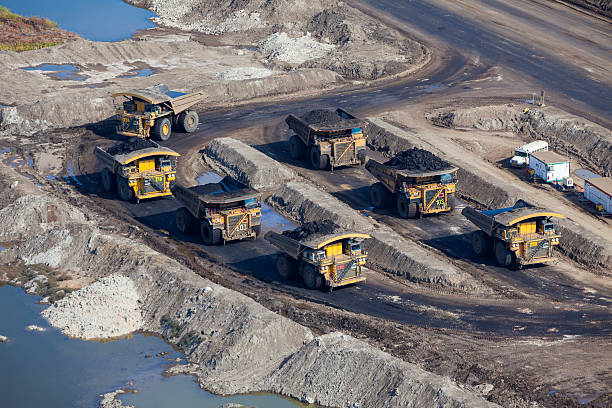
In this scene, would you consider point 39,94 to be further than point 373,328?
Yes

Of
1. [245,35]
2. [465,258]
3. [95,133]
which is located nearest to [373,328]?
[465,258]

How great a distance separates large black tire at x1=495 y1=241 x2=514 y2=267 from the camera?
32094 mm

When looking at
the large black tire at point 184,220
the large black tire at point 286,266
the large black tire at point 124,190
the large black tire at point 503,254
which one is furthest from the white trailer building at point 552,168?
the large black tire at point 124,190

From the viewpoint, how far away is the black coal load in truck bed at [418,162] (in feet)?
122

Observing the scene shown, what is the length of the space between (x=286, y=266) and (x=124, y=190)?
467 inches

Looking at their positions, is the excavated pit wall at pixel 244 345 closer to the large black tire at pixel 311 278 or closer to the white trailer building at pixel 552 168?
the large black tire at pixel 311 278

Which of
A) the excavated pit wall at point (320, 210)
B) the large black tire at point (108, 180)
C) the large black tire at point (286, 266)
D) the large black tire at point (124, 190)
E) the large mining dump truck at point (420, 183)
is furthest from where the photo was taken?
the large black tire at point (108, 180)

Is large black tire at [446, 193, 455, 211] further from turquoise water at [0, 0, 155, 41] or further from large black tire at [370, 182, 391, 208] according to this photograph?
turquoise water at [0, 0, 155, 41]

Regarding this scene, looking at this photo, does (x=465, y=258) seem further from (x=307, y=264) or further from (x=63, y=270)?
(x=63, y=270)

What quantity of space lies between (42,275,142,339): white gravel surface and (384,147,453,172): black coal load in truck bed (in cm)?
1368

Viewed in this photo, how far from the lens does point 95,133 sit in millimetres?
50844

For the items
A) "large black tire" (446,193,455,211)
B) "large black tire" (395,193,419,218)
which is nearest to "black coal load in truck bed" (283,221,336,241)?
"large black tire" (395,193,419,218)

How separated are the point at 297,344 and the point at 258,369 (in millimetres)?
1601

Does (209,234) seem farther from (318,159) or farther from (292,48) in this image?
(292,48)
